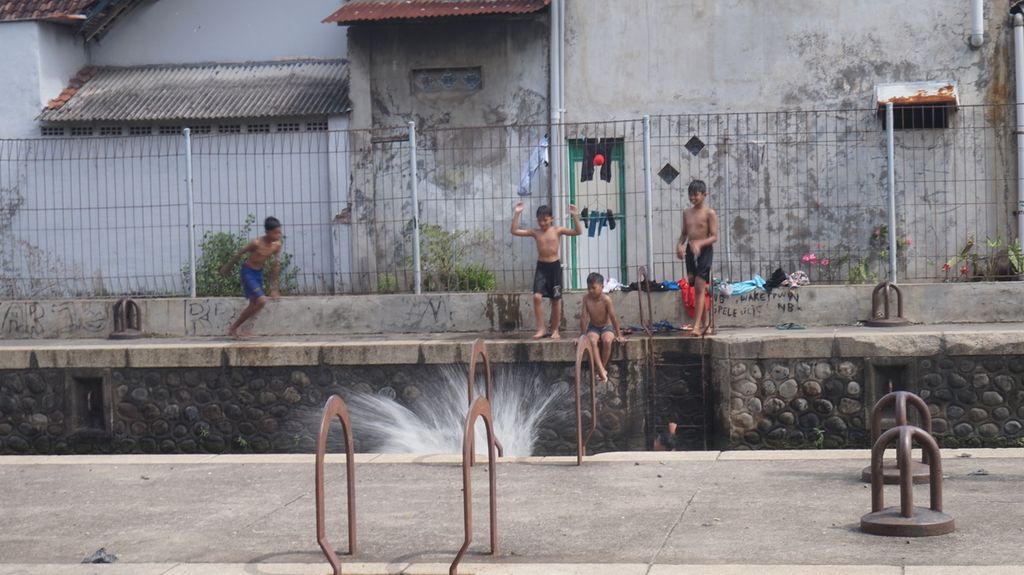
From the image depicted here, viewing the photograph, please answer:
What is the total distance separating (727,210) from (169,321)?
646cm

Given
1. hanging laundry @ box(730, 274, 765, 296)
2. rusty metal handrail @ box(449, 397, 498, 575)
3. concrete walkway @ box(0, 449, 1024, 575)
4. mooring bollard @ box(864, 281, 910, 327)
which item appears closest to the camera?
rusty metal handrail @ box(449, 397, 498, 575)

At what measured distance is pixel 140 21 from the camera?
796 inches

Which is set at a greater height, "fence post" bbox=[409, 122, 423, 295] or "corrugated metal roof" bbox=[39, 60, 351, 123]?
"corrugated metal roof" bbox=[39, 60, 351, 123]

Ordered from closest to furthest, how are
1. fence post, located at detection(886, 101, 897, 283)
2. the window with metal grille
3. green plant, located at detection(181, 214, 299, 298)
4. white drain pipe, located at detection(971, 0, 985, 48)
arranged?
→ fence post, located at detection(886, 101, 897, 283) → green plant, located at detection(181, 214, 299, 298) → white drain pipe, located at detection(971, 0, 985, 48) → the window with metal grille

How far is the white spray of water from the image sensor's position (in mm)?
13797

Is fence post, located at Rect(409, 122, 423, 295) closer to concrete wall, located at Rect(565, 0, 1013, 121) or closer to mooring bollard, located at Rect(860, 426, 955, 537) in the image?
concrete wall, located at Rect(565, 0, 1013, 121)

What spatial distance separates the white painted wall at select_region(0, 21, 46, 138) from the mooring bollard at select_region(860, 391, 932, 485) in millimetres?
13432

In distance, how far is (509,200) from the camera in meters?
16.3

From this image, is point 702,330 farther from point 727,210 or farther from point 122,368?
point 122,368

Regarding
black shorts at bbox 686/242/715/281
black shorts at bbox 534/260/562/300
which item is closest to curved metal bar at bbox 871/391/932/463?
black shorts at bbox 686/242/715/281

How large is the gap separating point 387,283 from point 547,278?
7.03 ft

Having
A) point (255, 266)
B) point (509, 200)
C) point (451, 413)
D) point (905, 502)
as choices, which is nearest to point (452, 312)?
point (451, 413)

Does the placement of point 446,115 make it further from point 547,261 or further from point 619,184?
point 547,261

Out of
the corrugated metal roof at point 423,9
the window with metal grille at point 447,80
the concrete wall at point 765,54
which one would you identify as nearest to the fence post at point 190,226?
the corrugated metal roof at point 423,9
